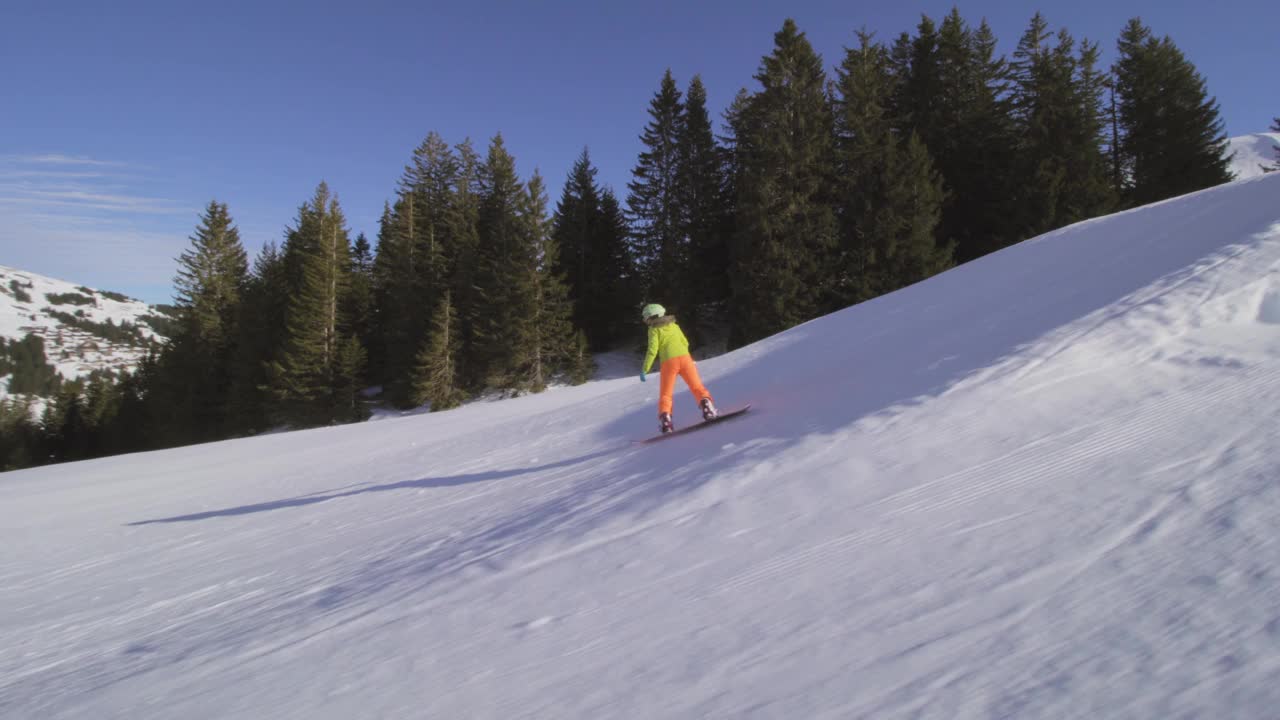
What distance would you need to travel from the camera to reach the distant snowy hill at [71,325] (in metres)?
141

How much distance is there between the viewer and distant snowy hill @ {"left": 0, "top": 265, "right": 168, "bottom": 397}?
140625 mm

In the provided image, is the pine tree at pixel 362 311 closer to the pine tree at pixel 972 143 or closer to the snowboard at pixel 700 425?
the snowboard at pixel 700 425

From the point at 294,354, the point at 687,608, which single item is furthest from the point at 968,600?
the point at 294,354

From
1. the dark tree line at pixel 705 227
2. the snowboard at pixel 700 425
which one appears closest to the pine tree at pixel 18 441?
the dark tree line at pixel 705 227

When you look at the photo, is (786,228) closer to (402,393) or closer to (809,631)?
(402,393)

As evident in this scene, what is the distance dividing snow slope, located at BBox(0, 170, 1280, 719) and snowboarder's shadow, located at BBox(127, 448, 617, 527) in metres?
0.07

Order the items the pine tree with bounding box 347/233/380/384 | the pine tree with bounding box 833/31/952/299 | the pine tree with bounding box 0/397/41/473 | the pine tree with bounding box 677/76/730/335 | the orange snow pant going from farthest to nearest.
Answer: the pine tree with bounding box 0/397/41/473
the pine tree with bounding box 347/233/380/384
the pine tree with bounding box 677/76/730/335
the pine tree with bounding box 833/31/952/299
the orange snow pant

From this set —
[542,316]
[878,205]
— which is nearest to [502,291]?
[542,316]

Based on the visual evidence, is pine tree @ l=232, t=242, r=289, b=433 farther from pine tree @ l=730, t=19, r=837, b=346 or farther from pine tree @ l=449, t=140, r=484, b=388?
pine tree @ l=730, t=19, r=837, b=346

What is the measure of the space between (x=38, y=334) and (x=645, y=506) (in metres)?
225

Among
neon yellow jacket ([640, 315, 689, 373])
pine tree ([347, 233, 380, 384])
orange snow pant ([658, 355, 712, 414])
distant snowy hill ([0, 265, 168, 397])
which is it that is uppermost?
distant snowy hill ([0, 265, 168, 397])

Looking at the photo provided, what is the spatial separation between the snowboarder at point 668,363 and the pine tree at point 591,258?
83.7 ft

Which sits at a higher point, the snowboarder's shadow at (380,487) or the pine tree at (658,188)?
the pine tree at (658,188)

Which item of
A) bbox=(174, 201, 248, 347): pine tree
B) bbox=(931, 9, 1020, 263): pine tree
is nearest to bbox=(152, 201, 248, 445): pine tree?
bbox=(174, 201, 248, 347): pine tree
